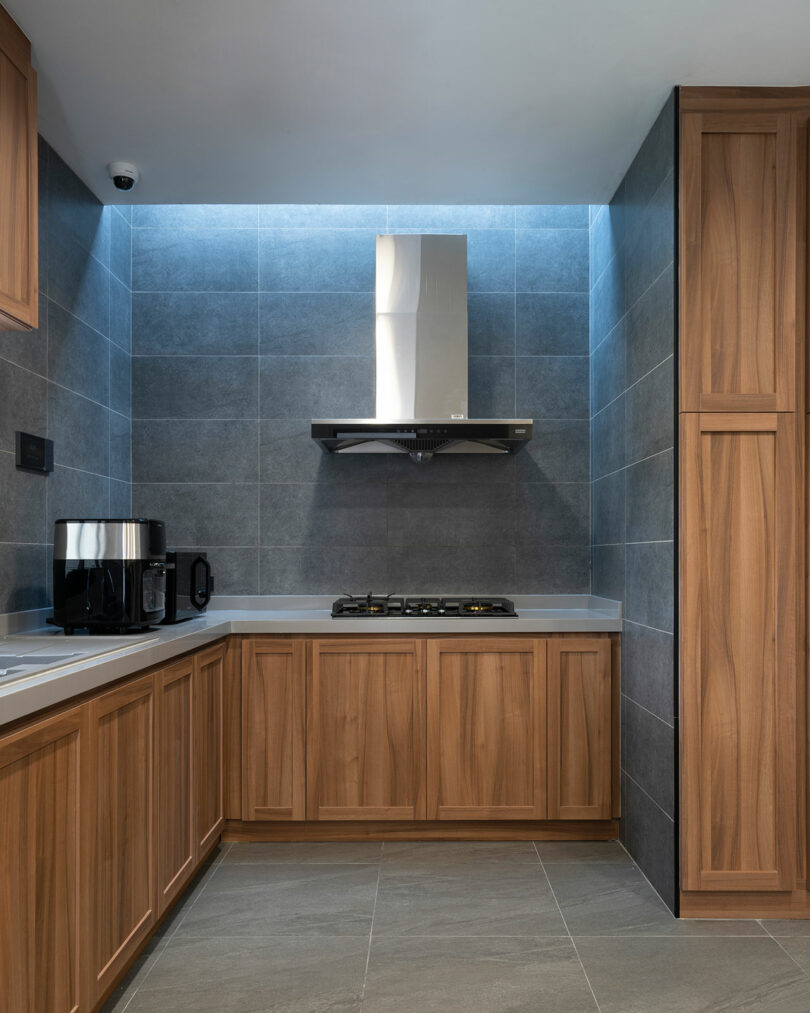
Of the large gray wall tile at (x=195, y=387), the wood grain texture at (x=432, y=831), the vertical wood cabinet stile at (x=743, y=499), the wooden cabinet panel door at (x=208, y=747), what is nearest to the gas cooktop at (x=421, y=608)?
the wooden cabinet panel door at (x=208, y=747)

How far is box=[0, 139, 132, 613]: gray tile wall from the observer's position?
2.52 metres

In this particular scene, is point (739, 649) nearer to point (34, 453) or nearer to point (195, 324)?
point (34, 453)

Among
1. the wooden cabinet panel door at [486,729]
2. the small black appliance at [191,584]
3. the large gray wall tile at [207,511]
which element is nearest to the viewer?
the wooden cabinet panel door at [486,729]

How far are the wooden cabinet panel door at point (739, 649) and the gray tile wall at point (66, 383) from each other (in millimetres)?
2120

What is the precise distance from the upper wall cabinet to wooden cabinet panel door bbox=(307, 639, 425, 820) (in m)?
1.58

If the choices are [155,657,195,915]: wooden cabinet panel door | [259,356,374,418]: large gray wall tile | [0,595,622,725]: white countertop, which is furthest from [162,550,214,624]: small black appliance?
[259,356,374,418]: large gray wall tile

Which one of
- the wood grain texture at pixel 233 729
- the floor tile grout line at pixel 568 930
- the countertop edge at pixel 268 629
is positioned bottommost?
the floor tile grout line at pixel 568 930

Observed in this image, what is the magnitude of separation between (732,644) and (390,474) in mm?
1718

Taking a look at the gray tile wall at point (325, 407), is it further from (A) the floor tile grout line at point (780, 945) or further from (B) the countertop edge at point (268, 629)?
(A) the floor tile grout line at point (780, 945)

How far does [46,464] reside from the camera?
8.92 feet

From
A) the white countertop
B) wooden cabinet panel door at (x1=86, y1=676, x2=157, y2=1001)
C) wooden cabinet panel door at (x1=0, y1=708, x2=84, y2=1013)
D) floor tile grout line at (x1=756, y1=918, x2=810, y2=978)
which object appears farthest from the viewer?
floor tile grout line at (x1=756, y1=918, x2=810, y2=978)

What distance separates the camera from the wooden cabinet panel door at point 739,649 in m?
2.37

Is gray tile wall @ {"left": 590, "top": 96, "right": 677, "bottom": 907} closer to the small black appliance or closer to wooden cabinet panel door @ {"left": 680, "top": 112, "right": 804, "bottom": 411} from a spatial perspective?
wooden cabinet panel door @ {"left": 680, "top": 112, "right": 804, "bottom": 411}

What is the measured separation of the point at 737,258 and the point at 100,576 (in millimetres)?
2194
